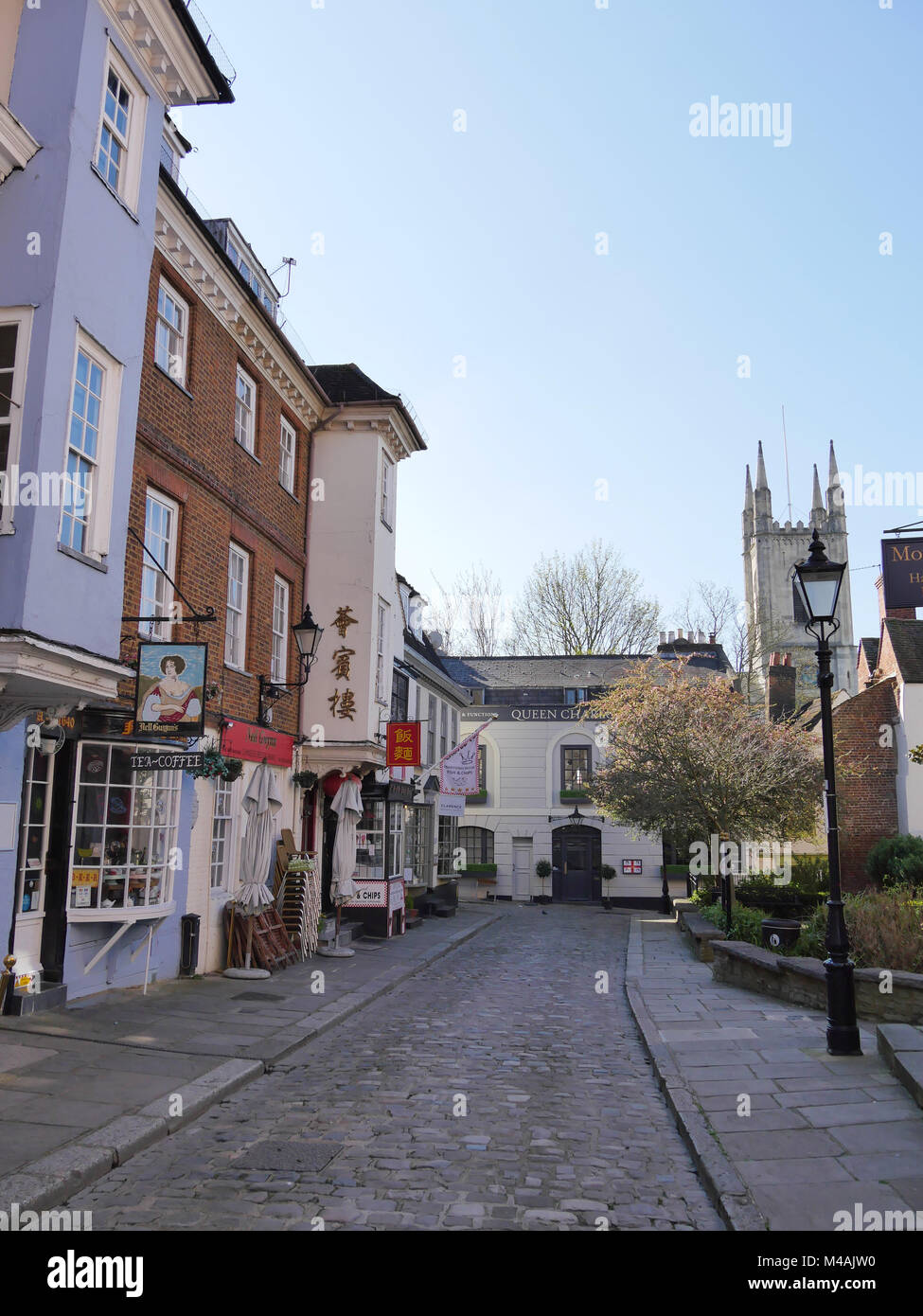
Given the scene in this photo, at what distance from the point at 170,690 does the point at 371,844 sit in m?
10.3

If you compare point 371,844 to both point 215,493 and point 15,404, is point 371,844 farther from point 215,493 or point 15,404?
point 15,404

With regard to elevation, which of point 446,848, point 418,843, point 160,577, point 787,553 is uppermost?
point 787,553

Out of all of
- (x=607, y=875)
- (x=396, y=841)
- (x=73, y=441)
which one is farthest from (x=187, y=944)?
(x=607, y=875)

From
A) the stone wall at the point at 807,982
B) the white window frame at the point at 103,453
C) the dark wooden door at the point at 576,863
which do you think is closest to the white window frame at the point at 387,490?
the white window frame at the point at 103,453

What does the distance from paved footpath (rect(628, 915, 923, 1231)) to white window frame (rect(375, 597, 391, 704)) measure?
8628mm

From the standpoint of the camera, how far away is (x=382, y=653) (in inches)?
Answer: 755

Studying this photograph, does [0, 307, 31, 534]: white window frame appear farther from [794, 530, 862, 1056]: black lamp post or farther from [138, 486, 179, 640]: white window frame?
[794, 530, 862, 1056]: black lamp post

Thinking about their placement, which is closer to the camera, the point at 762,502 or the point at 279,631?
the point at 279,631

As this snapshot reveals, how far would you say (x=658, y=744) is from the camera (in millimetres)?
21109

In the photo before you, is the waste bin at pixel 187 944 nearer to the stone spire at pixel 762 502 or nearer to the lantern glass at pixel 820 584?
the lantern glass at pixel 820 584

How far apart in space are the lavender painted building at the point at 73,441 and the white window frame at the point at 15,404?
0.02 meters

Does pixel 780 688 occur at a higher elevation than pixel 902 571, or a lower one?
higher
